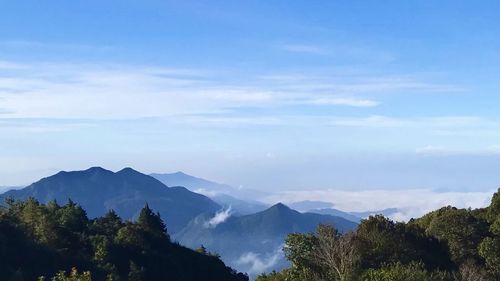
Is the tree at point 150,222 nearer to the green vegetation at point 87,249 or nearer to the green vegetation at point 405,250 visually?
the green vegetation at point 87,249

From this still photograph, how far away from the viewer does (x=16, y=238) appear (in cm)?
6072

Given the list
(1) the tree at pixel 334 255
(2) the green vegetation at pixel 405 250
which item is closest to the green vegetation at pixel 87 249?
(2) the green vegetation at pixel 405 250

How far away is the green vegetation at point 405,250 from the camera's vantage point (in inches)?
1350

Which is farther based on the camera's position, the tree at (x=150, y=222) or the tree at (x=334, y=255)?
the tree at (x=150, y=222)

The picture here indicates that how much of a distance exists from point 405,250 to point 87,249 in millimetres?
41632

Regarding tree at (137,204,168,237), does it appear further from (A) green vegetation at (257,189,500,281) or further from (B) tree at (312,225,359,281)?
(B) tree at (312,225,359,281)

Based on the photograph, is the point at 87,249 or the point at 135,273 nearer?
the point at 135,273

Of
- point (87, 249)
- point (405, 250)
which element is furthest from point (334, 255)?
point (87, 249)

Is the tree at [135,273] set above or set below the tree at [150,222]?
below

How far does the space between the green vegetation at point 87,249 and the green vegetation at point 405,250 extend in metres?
23.6

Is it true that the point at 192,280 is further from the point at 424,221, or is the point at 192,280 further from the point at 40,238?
the point at 424,221

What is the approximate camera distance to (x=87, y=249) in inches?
2815

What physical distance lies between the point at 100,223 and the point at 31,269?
108 feet

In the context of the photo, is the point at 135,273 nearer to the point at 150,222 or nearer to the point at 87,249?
the point at 87,249
